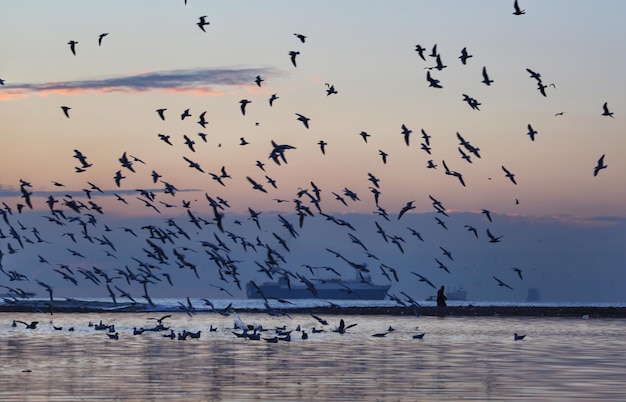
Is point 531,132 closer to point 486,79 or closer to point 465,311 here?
point 486,79

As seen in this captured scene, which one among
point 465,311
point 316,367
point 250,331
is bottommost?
point 316,367

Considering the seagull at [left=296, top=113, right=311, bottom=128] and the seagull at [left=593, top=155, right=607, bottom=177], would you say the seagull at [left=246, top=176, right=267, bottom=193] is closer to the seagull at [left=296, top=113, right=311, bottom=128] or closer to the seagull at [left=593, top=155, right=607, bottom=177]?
the seagull at [left=296, top=113, right=311, bottom=128]

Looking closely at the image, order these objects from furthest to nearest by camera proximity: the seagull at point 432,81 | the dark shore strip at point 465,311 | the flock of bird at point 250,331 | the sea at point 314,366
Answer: the dark shore strip at point 465,311, the flock of bird at point 250,331, the seagull at point 432,81, the sea at point 314,366

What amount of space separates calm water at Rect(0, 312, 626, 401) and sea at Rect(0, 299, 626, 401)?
35 millimetres

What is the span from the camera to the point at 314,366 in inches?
1531

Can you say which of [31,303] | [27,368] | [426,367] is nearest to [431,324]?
[426,367]

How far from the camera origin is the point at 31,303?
11500cm

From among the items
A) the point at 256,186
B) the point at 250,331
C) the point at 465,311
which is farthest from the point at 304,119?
the point at 465,311

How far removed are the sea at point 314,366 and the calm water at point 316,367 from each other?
4cm

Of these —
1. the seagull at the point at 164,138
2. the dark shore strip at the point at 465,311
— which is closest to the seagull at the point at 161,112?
the seagull at the point at 164,138

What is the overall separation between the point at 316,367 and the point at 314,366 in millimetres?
444

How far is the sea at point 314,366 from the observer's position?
100 ft

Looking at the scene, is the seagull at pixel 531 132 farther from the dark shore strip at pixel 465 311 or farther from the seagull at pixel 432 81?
the dark shore strip at pixel 465 311

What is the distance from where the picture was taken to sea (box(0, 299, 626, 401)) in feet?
100
